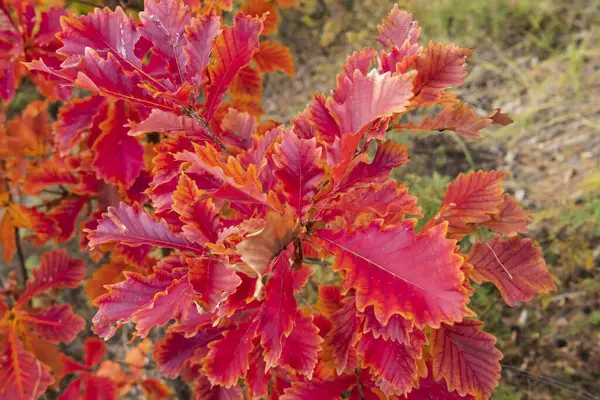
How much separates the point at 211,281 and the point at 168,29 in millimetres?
395

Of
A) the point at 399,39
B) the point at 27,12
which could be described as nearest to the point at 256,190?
the point at 399,39

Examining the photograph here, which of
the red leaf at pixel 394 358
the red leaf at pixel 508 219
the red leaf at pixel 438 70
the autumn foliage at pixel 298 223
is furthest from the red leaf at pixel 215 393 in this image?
the red leaf at pixel 438 70

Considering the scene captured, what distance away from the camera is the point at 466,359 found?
839mm

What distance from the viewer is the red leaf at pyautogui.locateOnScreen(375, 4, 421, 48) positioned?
0.79m

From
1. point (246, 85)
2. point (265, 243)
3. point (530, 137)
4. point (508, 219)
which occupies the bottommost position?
point (530, 137)

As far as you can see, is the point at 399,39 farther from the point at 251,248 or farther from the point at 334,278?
the point at 334,278

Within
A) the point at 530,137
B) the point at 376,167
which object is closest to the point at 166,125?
the point at 376,167

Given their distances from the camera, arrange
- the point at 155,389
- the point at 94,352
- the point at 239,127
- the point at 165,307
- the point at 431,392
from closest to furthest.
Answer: the point at 165,307 → the point at 431,392 → the point at 239,127 → the point at 94,352 → the point at 155,389

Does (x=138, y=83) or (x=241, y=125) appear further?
(x=241, y=125)

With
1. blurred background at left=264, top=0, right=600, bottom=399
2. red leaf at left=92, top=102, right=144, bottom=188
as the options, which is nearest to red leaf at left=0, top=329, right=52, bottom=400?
red leaf at left=92, top=102, right=144, bottom=188

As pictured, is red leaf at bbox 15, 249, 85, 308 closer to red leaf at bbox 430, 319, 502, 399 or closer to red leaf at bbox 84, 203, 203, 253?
red leaf at bbox 84, 203, 203, 253

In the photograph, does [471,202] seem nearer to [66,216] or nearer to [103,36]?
[103,36]

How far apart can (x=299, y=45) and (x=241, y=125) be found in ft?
8.07

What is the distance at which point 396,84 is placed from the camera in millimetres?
594
